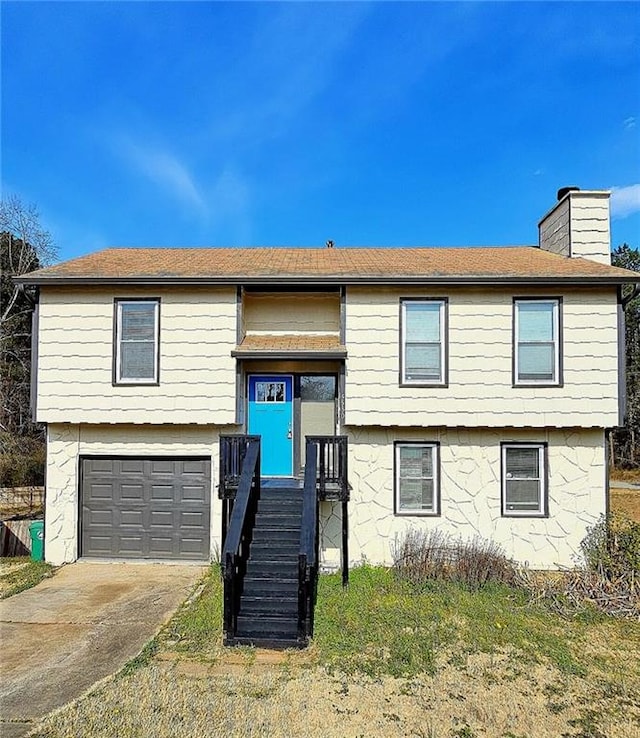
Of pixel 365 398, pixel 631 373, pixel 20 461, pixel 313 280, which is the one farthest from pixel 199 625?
pixel 631 373

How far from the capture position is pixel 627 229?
2944cm

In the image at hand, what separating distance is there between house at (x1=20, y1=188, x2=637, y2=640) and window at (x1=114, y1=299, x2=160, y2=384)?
0.03 m

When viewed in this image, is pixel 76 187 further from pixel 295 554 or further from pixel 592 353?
pixel 592 353

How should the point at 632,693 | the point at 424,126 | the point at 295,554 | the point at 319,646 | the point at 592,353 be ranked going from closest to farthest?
the point at 632,693, the point at 319,646, the point at 295,554, the point at 592,353, the point at 424,126

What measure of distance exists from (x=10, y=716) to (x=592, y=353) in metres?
9.51

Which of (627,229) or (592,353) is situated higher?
(627,229)

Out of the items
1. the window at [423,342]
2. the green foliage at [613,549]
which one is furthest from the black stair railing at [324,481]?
the green foliage at [613,549]

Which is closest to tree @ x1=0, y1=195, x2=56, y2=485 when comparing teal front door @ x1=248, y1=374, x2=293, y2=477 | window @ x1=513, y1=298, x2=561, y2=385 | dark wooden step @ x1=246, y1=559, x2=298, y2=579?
teal front door @ x1=248, y1=374, x2=293, y2=477

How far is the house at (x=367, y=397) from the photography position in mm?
8836

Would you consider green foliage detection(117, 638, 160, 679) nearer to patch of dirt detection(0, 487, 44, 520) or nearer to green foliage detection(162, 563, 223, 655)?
green foliage detection(162, 563, 223, 655)

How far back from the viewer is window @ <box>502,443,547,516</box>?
902 cm

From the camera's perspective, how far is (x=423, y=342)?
901cm

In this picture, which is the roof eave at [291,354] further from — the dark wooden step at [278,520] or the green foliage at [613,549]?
the green foliage at [613,549]

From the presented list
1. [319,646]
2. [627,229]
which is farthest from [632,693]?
[627,229]
